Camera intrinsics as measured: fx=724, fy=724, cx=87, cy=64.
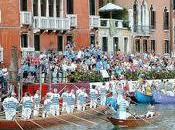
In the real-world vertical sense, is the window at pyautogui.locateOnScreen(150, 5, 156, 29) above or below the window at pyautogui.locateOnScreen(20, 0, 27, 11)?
below

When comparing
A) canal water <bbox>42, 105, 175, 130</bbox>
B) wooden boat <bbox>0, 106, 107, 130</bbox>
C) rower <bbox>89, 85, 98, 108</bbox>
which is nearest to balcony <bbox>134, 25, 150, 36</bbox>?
canal water <bbox>42, 105, 175, 130</bbox>

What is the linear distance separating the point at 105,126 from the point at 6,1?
14.2 m

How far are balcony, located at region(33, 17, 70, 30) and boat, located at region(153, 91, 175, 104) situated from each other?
8.66m

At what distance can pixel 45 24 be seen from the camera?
51875 millimetres

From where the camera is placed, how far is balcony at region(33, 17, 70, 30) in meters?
51.1

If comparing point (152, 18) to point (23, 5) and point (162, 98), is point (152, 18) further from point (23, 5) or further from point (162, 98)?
point (23, 5)

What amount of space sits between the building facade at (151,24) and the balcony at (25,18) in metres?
14.5

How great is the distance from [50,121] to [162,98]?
1504 centimetres

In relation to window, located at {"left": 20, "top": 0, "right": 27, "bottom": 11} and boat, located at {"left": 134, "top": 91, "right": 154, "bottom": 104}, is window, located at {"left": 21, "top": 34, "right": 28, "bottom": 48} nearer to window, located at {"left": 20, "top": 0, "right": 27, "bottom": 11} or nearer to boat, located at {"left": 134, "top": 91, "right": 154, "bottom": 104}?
window, located at {"left": 20, "top": 0, "right": 27, "bottom": 11}

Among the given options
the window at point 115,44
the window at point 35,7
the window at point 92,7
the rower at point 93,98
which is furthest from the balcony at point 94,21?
the rower at point 93,98

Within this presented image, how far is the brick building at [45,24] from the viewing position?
161ft

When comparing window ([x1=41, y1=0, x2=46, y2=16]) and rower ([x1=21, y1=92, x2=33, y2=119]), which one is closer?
rower ([x1=21, y1=92, x2=33, y2=119])

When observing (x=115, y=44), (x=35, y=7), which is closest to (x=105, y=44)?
(x=115, y=44)

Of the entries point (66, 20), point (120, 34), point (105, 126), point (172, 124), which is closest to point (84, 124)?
point (105, 126)
